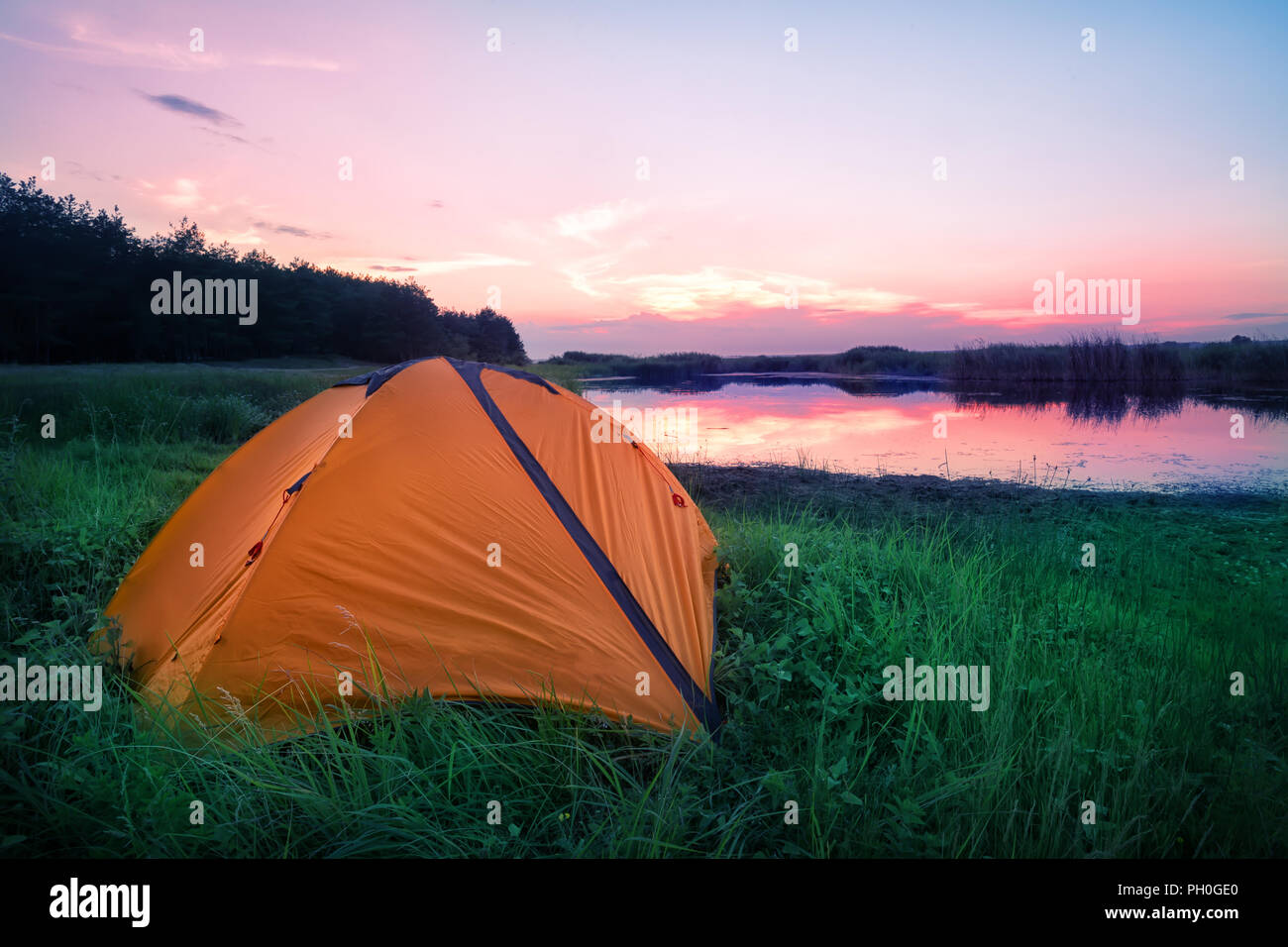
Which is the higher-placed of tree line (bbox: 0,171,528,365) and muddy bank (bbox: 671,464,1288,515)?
tree line (bbox: 0,171,528,365)

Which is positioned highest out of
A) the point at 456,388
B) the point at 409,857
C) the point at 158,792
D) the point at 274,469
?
the point at 456,388

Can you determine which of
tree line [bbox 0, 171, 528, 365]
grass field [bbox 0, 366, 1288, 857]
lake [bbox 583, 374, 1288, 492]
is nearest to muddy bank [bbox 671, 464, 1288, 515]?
lake [bbox 583, 374, 1288, 492]

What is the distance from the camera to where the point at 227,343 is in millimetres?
36156

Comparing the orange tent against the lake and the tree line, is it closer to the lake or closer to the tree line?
the lake

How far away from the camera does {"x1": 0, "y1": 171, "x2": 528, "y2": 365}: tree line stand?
88.8 feet

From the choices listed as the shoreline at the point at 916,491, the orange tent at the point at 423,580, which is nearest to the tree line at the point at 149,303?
the shoreline at the point at 916,491

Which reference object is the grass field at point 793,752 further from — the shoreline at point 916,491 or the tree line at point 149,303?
the tree line at point 149,303

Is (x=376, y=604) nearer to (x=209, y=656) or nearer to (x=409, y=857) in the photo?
(x=209, y=656)

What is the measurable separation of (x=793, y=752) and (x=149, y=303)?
4108 cm

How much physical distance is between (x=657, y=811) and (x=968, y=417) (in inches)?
809

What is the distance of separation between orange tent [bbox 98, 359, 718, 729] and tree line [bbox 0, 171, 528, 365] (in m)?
19.3

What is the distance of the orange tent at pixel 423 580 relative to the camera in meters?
2.83
